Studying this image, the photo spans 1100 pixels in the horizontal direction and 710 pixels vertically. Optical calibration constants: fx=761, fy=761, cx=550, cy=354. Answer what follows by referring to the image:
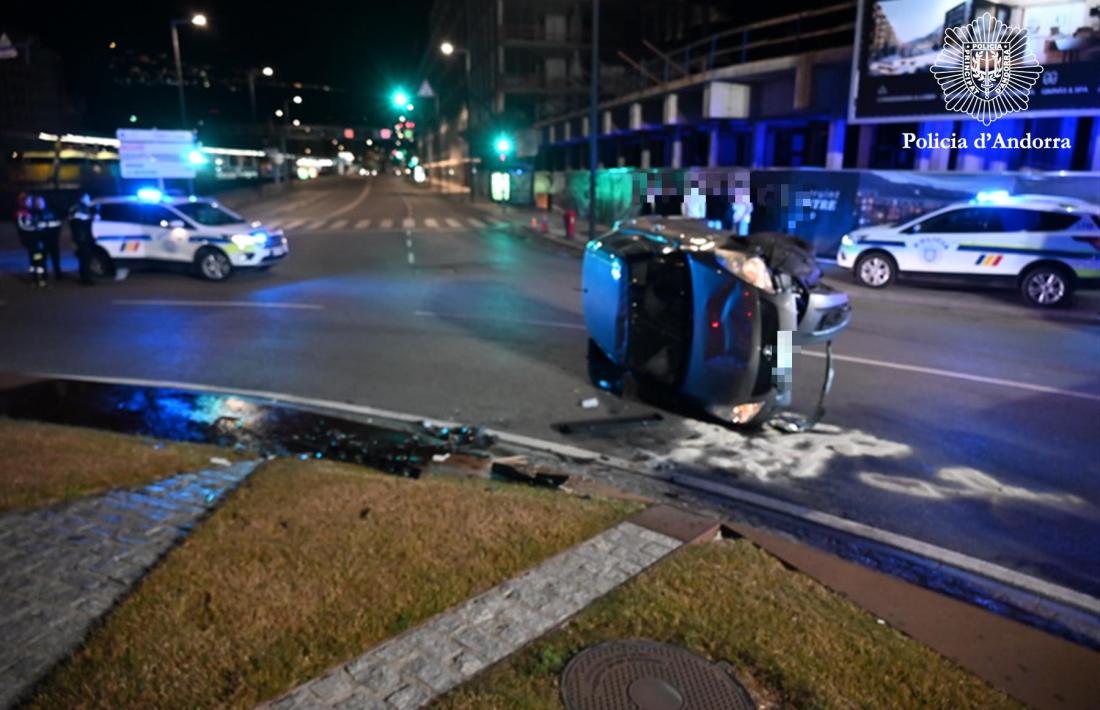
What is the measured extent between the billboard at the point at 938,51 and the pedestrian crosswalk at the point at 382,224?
57.2ft

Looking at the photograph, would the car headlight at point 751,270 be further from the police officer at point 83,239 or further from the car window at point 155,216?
the police officer at point 83,239

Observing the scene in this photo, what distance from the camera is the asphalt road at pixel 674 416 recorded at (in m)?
5.64

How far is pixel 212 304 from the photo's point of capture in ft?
44.5

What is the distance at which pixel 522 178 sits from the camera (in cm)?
4744

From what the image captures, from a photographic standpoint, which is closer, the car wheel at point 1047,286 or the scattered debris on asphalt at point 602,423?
the scattered debris on asphalt at point 602,423

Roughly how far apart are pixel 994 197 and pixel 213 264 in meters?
16.0

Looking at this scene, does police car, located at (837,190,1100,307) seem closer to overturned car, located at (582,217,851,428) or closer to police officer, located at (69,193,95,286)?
overturned car, located at (582,217,851,428)

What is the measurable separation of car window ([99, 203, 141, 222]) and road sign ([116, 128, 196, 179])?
9.83 m

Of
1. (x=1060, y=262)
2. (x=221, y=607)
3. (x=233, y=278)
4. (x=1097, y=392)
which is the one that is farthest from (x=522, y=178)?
(x=221, y=607)

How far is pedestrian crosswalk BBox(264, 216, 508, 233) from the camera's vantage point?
30.9 meters

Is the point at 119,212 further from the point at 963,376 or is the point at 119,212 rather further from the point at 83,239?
the point at 963,376

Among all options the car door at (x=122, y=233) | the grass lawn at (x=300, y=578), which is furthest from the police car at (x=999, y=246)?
the car door at (x=122, y=233)

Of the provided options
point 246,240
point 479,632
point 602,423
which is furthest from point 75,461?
point 246,240

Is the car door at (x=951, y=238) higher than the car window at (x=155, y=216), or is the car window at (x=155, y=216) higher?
the car window at (x=155, y=216)
